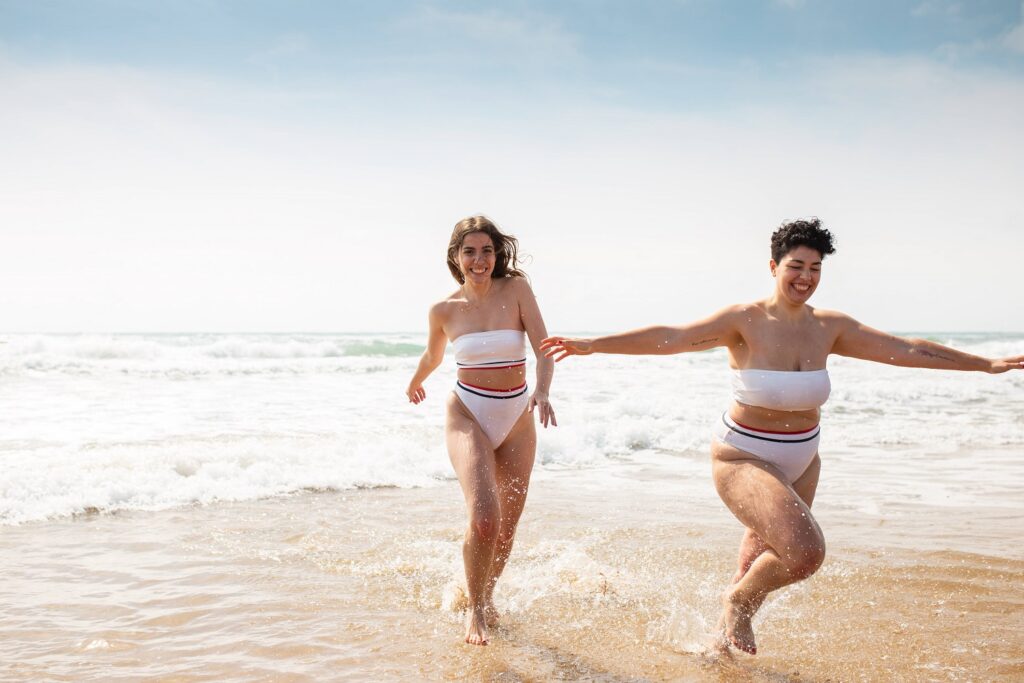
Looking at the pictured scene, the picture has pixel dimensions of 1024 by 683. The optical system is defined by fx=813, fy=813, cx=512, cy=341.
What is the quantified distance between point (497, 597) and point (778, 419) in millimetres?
2426

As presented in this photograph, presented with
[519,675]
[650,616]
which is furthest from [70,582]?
[650,616]

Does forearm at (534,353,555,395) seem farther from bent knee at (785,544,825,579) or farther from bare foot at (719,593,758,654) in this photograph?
bent knee at (785,544,825,579)

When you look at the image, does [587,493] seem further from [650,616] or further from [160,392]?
[160,392]

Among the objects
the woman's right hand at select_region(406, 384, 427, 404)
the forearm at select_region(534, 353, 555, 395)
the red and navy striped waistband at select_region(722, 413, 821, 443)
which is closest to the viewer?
A: the red and navy striped waistband at select_region(722, 413, 821, 443)

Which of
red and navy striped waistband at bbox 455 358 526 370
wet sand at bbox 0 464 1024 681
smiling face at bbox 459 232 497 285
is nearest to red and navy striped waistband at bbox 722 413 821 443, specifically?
wet sand at bbox 0 464 1024 681

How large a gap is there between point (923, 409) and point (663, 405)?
5.84 meters

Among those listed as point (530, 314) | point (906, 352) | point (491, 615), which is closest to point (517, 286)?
point (530, 314)

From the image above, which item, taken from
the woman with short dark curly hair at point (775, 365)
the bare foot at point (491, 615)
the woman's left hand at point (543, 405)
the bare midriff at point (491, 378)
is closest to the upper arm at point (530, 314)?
the bare midriff at point (491, 378)

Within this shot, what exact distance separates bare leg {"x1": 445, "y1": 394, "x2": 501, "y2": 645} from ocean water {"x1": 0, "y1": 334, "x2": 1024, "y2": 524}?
4.52 metres

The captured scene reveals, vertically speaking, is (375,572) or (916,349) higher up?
(916,349)

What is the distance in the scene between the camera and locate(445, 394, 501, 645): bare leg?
472 centimetres

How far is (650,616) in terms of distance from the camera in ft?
17.5

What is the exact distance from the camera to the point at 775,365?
4324 millimetres

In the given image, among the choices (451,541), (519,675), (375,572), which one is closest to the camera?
(519,675)
